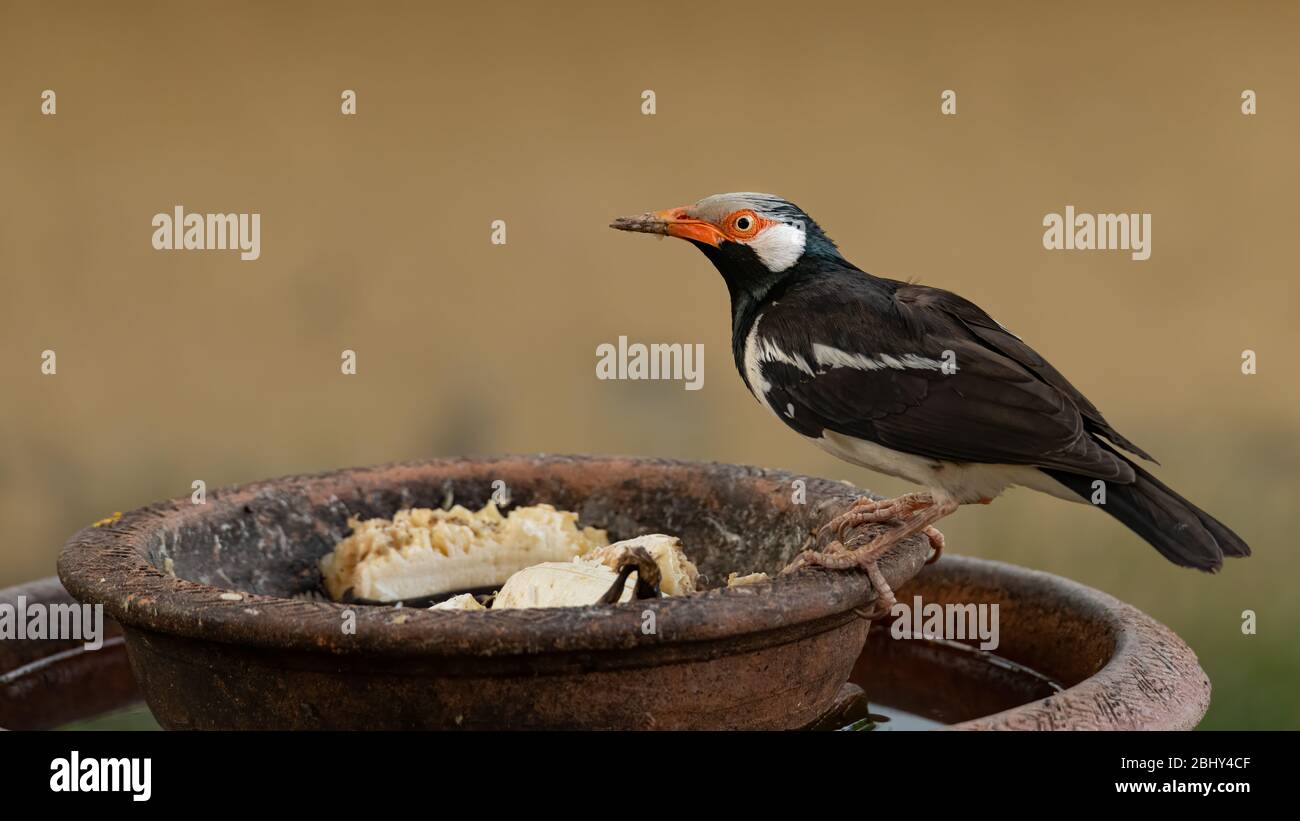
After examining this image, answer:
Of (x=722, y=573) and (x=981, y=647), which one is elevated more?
(x=722, y=573)

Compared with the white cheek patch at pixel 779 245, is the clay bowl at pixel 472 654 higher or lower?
lower

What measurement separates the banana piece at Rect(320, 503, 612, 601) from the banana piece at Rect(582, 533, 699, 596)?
1.30ft

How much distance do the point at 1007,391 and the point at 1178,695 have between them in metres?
0.65

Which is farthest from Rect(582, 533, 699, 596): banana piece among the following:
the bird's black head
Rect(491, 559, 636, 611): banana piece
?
the bird's black head

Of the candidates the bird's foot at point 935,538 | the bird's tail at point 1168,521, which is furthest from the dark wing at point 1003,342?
the bird's foot at point 935,538

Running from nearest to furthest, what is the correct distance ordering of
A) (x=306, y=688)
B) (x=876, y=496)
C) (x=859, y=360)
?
(x=306, y=688) → (x=859, y=360) → (x=876, y=496)

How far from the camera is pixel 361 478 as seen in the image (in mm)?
3268

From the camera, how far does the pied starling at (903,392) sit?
248 cm

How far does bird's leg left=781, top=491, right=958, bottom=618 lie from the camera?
92.2 inches

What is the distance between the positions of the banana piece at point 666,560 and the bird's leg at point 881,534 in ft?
0.77

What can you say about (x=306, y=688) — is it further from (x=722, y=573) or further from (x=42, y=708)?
(x=42, y=708)

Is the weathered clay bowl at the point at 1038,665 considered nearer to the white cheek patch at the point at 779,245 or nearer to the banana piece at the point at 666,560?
the banana piece at the point at 666,560
